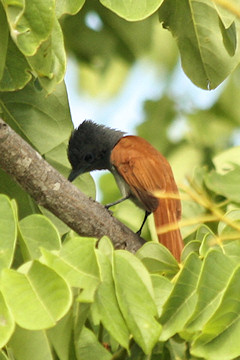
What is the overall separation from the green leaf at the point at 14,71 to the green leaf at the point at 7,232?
906 mm

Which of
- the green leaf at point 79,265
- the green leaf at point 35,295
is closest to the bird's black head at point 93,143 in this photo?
the green leaf at point 79,265

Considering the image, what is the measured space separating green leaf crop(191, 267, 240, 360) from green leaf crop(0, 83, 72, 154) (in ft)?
4.65

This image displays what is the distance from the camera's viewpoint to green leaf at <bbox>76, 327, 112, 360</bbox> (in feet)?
8.08

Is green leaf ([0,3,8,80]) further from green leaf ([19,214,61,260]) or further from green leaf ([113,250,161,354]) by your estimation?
green leaf ([113,250,161,354])

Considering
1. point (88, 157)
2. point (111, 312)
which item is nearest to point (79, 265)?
point (111, 312)

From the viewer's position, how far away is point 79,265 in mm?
2191

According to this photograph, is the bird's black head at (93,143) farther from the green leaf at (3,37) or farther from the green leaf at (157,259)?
the green leaf at (157,259)

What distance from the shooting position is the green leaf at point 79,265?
2.17 m

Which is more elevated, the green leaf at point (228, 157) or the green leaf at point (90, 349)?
the green leaf at point (90, 349)

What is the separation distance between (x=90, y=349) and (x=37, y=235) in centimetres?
41

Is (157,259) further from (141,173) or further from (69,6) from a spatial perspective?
(141,173)

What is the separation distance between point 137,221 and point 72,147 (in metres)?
1.38

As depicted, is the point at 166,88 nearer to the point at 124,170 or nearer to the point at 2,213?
the point at 124,170

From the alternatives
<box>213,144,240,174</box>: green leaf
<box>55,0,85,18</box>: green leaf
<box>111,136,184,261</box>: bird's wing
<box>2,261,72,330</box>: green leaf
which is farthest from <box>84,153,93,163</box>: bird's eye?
<box>2,261,72,330</box>: green leaf
